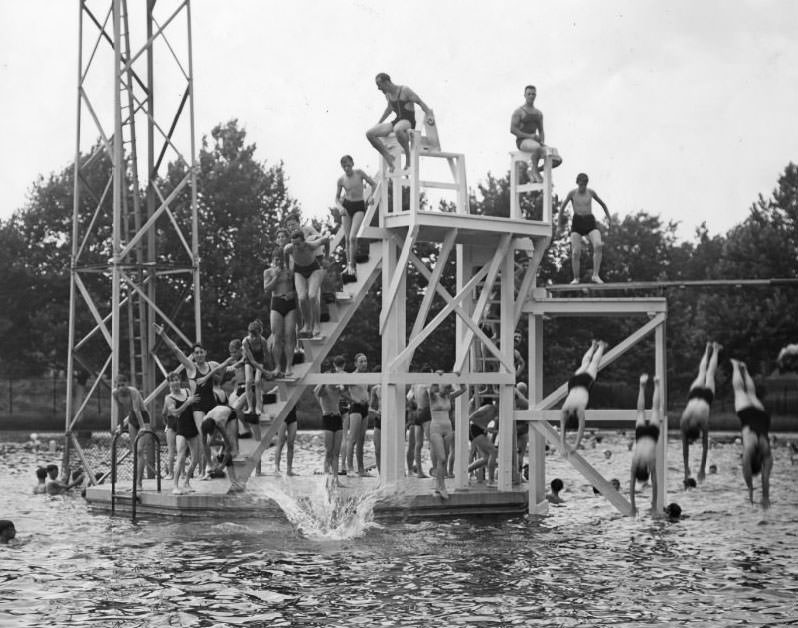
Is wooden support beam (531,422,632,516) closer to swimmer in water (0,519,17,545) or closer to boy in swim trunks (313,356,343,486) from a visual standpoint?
boy in swim trunks (313,356,343,486)

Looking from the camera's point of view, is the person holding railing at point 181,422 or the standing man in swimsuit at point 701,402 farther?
the person holding railing at point 181,422

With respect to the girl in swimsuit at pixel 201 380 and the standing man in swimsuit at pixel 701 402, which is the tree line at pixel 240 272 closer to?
the girl in swimsuit at pixel 201 380

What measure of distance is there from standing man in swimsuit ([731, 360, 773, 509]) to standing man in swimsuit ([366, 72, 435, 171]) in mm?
17596

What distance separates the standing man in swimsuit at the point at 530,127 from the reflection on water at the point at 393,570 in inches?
257

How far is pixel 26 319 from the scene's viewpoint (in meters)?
67.4

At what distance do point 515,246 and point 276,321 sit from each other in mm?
4728

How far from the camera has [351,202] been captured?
977 inches

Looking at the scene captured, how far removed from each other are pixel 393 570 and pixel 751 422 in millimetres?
12612

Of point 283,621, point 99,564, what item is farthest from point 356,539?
point 283,621

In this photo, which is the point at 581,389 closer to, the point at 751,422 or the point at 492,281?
the point at 751,422

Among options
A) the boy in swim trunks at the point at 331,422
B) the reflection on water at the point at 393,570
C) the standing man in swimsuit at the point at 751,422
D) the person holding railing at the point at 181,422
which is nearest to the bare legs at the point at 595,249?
the reflection on water at the point at 393,570

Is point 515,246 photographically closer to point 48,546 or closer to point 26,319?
point 48,546

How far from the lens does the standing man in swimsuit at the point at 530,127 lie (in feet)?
83.5

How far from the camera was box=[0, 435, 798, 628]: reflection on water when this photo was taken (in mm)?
15609
